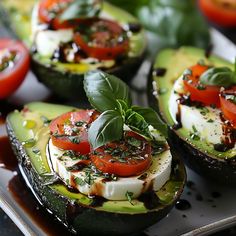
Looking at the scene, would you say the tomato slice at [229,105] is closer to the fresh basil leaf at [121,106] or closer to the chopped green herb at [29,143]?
the fresh basil leaf at [121,106]

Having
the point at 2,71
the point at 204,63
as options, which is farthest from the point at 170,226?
the point at 2,71

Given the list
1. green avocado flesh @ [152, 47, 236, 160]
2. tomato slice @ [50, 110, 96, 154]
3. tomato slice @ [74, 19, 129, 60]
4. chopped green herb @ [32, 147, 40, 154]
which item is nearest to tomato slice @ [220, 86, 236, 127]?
green avocado flesh @ [152, 47, 236, 160]

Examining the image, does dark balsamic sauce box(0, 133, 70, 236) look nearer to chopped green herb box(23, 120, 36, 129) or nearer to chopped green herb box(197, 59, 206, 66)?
chopped green herb box(23, 120, 36, 129)

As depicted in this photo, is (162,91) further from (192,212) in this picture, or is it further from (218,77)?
(192,212)

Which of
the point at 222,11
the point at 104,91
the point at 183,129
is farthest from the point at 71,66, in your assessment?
the point at 222,11

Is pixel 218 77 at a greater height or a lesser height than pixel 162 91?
greater

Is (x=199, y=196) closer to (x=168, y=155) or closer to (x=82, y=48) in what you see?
(x=168, y=155)
